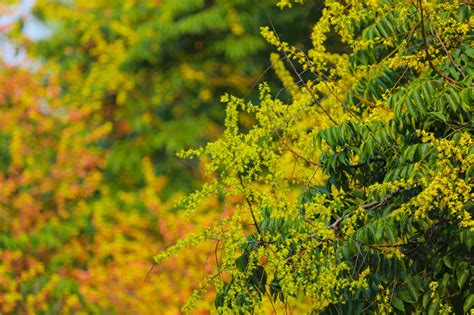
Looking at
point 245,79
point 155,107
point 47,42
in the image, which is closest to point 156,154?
point 155,107

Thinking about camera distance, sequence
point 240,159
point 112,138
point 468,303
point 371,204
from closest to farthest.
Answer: point 468,303 < point 240,159 < point 371,204 < point 112,138

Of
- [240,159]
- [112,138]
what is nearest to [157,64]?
[112,138]

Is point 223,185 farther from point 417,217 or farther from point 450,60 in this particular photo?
point 450,60

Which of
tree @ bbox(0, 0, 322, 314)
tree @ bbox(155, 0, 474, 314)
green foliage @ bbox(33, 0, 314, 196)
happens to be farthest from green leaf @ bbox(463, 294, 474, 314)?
green foliage @ bbox(33, 0, 314, 196)

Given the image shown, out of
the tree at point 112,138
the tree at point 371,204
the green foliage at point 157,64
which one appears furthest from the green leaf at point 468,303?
the green foliage at point 157,64

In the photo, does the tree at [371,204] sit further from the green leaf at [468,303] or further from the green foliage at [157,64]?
the green foliage at [157,64]

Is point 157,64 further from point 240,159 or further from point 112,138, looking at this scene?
point 240,159

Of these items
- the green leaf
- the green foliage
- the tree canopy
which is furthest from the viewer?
the green foliage

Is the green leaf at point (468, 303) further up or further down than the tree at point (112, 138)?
further down

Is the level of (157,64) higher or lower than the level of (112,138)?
higher

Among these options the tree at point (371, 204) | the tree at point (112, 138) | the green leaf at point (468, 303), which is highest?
the tree at point (112, 138)

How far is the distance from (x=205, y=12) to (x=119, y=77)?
6.96 ft

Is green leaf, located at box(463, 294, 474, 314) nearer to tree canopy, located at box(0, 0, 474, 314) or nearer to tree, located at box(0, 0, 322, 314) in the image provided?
tree canopy, located at box(0, 0, 474, 314)

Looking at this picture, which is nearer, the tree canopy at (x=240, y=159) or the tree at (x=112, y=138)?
the tree canopy at (x=240, y=159)
